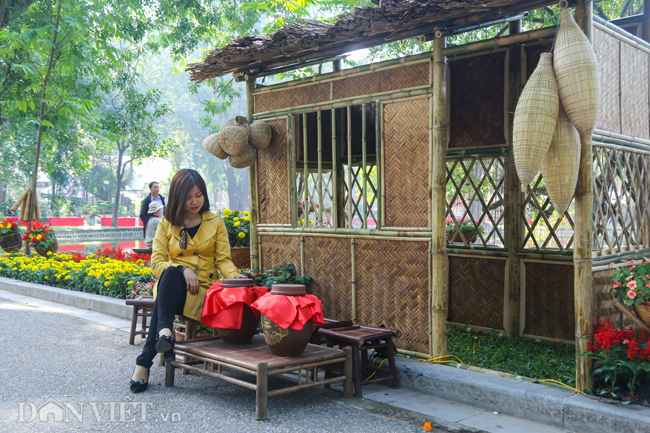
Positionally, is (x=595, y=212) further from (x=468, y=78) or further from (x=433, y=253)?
(x=468, y=78)

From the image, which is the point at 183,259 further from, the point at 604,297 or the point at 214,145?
the point at 604,297

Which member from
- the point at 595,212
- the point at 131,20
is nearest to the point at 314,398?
the point at 595,212

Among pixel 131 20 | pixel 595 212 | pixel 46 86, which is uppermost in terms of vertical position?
pixel 131 20

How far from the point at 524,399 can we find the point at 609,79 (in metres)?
2.16

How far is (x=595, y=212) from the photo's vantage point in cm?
354

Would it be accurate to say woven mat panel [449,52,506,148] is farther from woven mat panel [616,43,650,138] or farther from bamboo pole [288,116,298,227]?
bamboo pole [288,116,298,227]

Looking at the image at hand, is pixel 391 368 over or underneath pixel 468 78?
underneath

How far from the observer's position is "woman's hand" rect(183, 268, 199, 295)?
379cm

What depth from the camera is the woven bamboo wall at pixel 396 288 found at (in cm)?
413

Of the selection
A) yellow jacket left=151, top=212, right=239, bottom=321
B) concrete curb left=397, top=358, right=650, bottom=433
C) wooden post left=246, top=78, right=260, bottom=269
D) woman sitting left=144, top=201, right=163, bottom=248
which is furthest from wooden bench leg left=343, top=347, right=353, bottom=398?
woman sitting left=144, top=201, right=163, bottom=248

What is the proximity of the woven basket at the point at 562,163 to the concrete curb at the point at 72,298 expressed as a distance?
→ 4975 mm

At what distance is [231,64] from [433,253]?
2.72 meters

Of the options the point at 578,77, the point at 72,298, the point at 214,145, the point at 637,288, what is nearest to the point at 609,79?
the point at 578,77

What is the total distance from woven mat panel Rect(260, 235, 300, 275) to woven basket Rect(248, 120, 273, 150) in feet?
3.02
